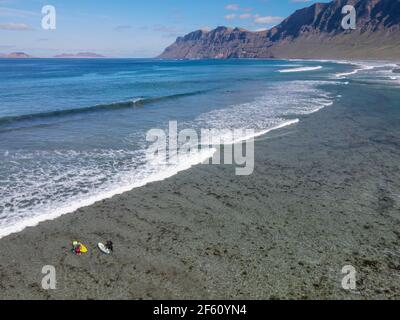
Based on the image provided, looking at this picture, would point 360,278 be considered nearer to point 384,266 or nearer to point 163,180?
point 384,266

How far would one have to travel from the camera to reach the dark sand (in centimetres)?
666

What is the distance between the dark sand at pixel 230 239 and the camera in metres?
6.66

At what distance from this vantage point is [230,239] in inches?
326

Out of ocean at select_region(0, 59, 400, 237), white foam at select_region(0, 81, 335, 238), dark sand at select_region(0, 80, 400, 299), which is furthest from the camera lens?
ocean at select_region(0, 59, 400, 237)

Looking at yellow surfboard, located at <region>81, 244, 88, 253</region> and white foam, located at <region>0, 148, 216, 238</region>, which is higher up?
white foam, located at <region>0, 148, 216, 238</region>

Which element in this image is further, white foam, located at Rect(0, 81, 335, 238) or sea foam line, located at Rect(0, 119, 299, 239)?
white foam, located at Rect(0, 81, 335, 238)

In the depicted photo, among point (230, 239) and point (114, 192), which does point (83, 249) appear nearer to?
point (114, 192)

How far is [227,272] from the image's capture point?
23.2 feet

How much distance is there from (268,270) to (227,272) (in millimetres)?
871

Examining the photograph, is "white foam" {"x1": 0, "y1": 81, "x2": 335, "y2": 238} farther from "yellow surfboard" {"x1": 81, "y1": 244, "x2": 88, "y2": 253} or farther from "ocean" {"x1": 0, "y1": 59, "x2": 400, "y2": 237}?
"yellow surfboard" {"x1": 81, "y1": 244, "x2": 88, "y2": 253}

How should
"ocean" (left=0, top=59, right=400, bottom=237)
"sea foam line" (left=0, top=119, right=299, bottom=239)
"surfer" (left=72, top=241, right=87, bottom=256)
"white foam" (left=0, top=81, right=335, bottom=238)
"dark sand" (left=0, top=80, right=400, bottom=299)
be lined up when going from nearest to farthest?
"dark sand" (left=0, top=80, right=400, bottom=299) < "surfer" (left=72, top=241, right=87, bottom=256) < "sea foam line" (left=0, top=119, right=299, bottom=239) < "white foam" (left=0, top=81, right=335, bottom=238) < "ocean" (left=0, top=59, right=400, bottom=237)

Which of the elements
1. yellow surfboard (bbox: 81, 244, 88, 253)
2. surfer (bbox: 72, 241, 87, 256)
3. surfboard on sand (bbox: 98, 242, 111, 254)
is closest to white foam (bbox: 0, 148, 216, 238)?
surfer (bbox: 72, 241, 87, 256)

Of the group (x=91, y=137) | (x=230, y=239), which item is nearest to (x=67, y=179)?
(x=230, y=239)

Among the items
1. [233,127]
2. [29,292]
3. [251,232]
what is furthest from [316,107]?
[29,292]
